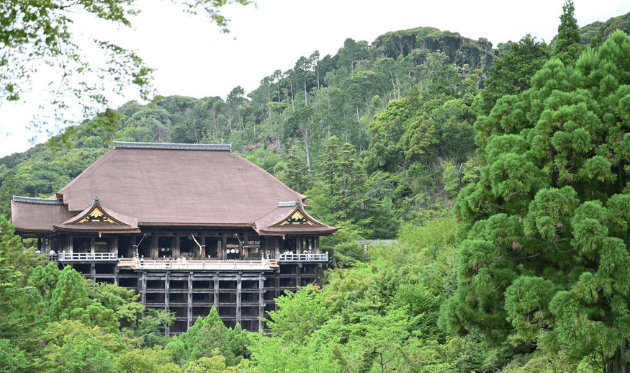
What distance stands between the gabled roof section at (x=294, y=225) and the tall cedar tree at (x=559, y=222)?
2517cm

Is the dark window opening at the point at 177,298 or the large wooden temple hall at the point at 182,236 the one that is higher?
the large wooden temple hall at the point at 182,236

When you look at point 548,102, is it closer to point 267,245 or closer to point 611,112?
point 611,112

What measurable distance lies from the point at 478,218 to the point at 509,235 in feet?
4.26

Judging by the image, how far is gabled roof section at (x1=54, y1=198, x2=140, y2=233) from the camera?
39.3 meters

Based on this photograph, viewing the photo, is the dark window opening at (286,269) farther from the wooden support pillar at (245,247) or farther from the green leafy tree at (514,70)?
the green leafy tree at (514,70)

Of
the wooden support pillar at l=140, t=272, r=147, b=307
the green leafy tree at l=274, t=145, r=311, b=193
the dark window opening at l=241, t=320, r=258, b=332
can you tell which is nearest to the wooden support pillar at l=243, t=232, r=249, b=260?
the dark window opening at l=241, t=320, r=258, b=332

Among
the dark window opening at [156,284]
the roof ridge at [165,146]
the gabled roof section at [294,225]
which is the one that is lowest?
the dark window opening at [156,284]

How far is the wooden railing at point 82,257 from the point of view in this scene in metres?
39.1

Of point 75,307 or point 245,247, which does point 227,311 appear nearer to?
point 245,247

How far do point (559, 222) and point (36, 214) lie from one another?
110 ft

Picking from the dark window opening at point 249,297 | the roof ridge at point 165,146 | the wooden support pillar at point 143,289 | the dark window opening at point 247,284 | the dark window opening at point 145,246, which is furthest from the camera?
the roof ridge at point 165,146

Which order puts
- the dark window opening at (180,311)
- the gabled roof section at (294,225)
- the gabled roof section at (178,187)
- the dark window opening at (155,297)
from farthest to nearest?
1. the gabled roof section at (178,187)
2. the gabled roof section at (294,225)
3. the dark window opening at (155,297)
4. the dark window opening at (180,311)

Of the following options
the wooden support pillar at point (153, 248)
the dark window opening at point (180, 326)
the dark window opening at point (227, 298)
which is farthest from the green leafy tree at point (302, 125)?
the dark window opening at point (180, 326)

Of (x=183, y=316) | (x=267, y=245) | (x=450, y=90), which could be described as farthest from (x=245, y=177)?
(x=450, y=90)
